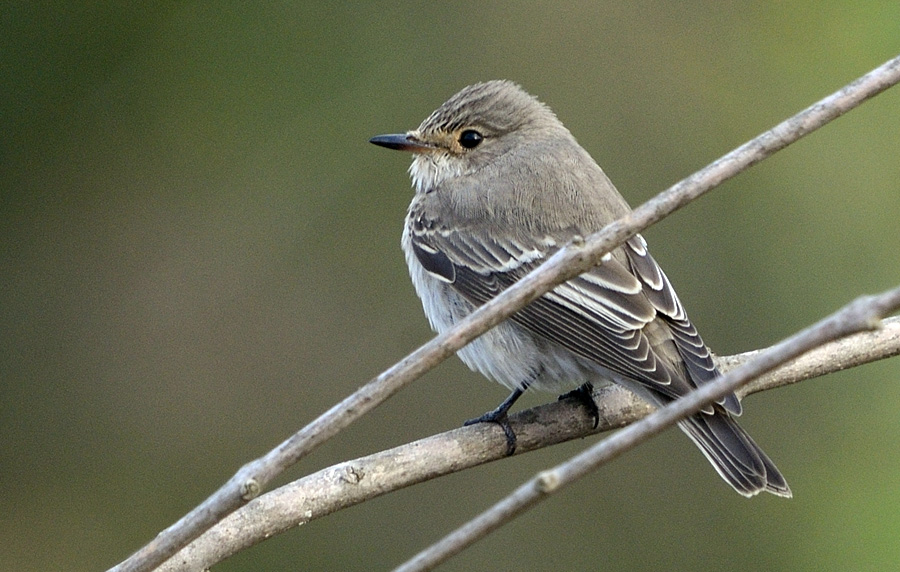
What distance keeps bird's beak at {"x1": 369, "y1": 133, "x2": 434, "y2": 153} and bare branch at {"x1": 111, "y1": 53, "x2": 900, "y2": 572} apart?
2.65 metres

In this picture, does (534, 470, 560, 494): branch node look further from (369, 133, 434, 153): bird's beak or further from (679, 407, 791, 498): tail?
(369, 133, 434, 153): bird's beak

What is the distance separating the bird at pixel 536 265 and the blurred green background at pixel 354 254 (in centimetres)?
157

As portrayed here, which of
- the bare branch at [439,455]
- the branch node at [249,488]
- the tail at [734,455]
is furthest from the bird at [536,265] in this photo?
the branch node at [249,488]

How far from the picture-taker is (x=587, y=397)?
4422 millimetres

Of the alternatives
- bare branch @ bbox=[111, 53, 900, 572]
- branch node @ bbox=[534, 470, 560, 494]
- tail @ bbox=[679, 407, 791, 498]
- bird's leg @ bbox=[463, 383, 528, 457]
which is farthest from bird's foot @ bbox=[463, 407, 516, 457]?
branch node @ bbox=[534, 470, 560, 494]

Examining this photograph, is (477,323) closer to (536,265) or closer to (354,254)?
(536,265)

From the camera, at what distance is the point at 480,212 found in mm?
4824

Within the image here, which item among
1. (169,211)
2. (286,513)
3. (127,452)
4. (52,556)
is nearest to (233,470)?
(127,452)

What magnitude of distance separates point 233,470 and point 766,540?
9.76 feet

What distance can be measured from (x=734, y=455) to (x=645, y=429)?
1945 mm

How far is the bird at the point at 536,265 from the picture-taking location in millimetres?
3982

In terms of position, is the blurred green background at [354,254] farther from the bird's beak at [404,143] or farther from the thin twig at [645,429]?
the thin twig at [645,429]

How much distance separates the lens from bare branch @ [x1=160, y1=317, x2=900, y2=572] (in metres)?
3.21

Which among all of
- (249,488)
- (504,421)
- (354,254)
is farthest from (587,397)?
(354,254)
